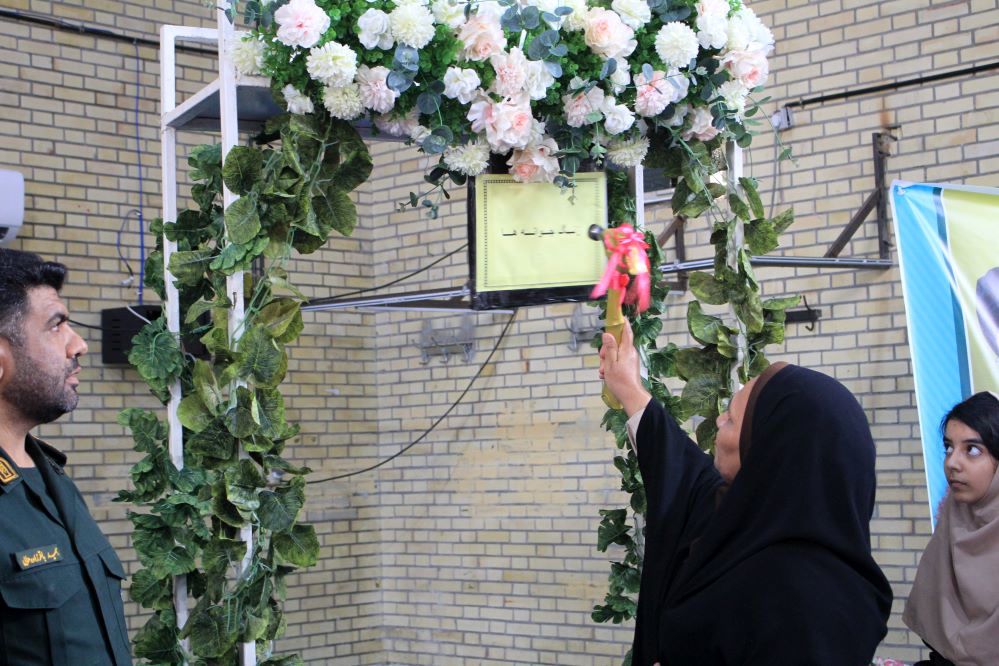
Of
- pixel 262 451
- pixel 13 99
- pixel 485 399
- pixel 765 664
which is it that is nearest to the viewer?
pixel 765 664

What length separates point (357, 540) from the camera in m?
7.11

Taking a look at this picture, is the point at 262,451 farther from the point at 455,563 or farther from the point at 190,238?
the point at 455,563

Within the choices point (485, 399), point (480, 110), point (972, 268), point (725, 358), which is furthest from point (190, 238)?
point (485, 399)

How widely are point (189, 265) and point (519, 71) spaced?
1.06 m

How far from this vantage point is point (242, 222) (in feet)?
10.5

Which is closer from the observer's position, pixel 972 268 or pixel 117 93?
pixel 972 268

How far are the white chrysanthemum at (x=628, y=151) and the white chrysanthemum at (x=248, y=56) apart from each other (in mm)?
1055

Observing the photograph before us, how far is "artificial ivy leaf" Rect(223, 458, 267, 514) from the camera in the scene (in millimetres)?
3170

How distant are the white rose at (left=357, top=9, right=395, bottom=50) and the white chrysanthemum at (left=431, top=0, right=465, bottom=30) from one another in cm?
14

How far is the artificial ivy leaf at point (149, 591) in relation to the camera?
3291 millimetres

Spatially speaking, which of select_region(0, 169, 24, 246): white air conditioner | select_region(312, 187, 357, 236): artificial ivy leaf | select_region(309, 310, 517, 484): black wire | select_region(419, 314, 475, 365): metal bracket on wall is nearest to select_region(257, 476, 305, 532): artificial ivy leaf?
select_region(312, 187, 357, 236): artificial ivy leaf

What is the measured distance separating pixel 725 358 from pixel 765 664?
1709 millimetres

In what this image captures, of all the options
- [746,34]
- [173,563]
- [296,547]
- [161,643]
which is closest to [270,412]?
[296,547]

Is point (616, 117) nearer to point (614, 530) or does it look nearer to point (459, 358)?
point (614, 530)
